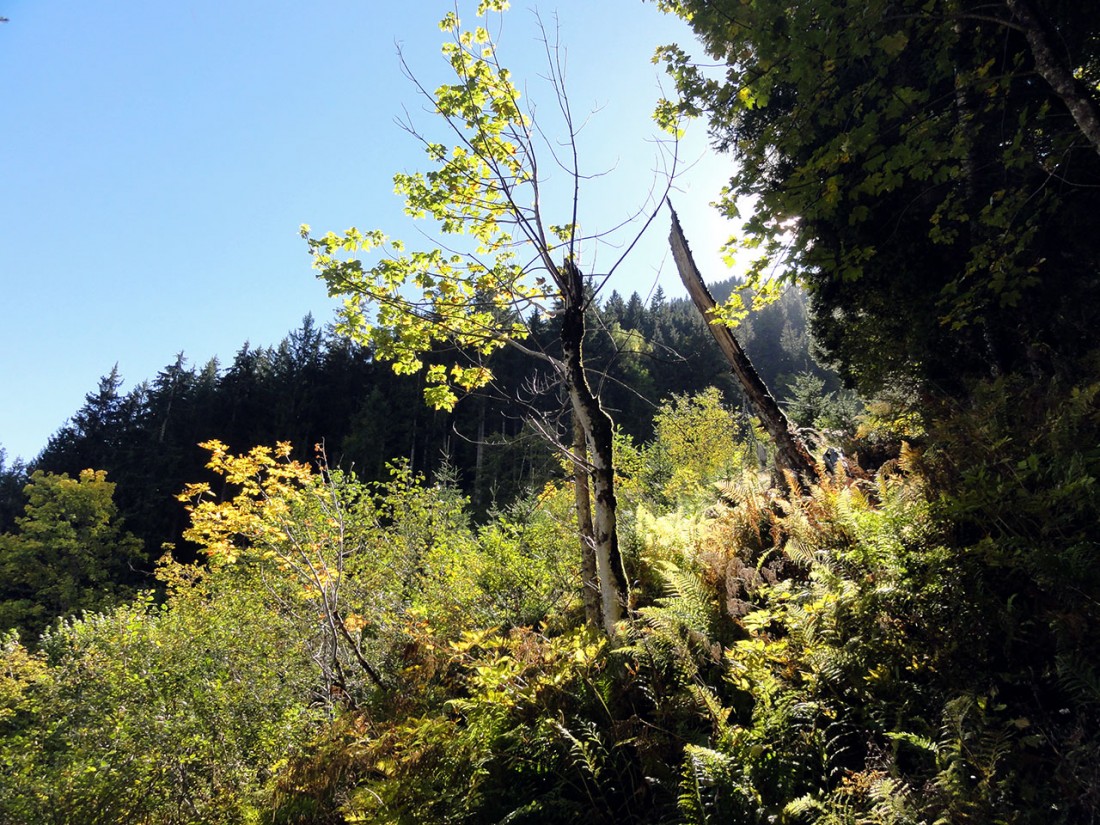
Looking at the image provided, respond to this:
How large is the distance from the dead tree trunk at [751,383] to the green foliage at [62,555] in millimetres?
34520

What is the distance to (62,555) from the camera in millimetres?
31000

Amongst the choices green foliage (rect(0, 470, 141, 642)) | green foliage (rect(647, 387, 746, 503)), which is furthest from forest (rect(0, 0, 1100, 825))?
green foliage (rect(0, 470, 141, 642))

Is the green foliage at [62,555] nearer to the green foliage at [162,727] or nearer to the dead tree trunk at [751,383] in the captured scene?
the green foliage at [162,727]

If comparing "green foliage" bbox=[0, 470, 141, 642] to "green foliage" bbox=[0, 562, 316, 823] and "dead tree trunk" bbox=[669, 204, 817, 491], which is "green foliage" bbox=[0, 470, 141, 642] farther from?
"dead tree trunk" bbox=[669, 204, 817, 491]

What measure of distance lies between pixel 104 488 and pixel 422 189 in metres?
40.9

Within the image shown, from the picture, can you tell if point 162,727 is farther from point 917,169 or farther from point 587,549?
point 917,169

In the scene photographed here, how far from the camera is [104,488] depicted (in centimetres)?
3394

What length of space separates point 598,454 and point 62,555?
40.4m

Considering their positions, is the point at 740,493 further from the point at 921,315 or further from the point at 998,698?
the point at 921,315

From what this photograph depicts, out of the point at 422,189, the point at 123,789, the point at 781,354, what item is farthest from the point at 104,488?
the point at 781,354

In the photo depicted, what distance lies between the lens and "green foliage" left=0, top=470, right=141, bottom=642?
Answer: 28.6 metres

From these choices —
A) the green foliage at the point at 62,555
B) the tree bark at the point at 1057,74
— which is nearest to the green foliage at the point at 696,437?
the tree bark at the point at 1057,74

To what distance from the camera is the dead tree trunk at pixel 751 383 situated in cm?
721

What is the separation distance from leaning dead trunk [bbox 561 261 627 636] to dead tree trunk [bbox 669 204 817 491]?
3326 mm
